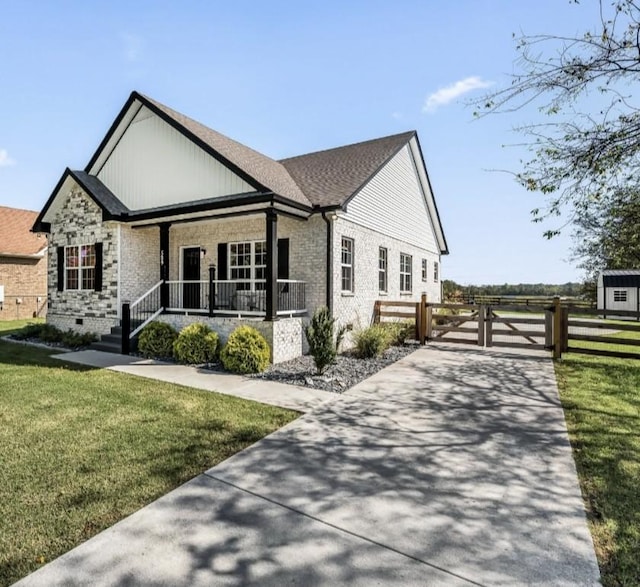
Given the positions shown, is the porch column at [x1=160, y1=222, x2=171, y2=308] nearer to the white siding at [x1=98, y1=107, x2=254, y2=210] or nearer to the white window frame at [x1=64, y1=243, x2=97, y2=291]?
the white siding at [x1=98, y1=107, x2=254, y2=210]

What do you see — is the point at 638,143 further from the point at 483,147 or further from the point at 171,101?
the point at 171,101

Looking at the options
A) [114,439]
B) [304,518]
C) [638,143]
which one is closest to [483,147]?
[638,143]

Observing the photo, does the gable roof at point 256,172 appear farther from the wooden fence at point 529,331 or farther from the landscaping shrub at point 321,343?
the wooden fence at point 529,331

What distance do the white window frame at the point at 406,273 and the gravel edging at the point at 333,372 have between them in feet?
19.1

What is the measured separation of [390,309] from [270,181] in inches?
284

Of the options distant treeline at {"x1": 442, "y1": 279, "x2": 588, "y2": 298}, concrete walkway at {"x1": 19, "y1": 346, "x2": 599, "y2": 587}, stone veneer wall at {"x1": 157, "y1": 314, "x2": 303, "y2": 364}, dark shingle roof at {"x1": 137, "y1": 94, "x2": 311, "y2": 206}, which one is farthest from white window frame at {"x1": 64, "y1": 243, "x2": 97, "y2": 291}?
distant treeline at {"x1": 442, "y1": 279, "x2": 588, "y2": 298}

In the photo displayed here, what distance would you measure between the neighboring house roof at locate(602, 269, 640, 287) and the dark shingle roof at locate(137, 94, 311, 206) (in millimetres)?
28470

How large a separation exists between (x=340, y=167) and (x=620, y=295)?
2740 centimetres

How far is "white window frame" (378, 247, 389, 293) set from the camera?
543 inches

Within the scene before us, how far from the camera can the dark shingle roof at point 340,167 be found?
11.1 meters

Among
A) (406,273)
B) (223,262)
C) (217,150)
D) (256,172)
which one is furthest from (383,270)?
(217,150)

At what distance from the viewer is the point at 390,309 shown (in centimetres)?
1466

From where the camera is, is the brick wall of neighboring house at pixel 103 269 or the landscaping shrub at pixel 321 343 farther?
the brick wall of neighboring house at pixel 103 269

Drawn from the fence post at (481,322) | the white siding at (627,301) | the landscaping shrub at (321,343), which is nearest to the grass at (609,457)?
the fence post at (481,322)
